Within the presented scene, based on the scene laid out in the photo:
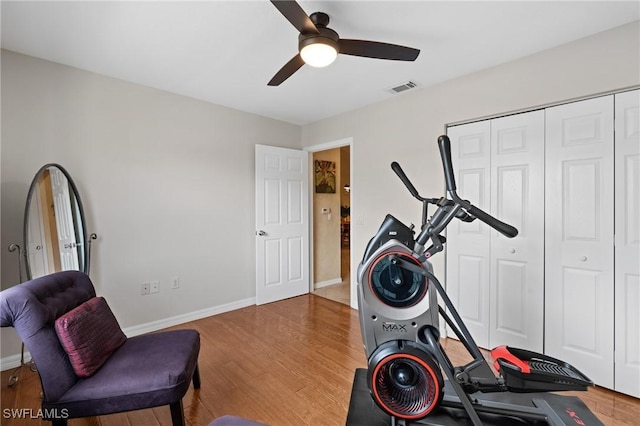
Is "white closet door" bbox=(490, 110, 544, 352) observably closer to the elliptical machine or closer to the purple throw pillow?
the elliptical machine

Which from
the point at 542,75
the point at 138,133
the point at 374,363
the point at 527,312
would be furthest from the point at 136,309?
the point at 542,75

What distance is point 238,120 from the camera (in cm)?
353

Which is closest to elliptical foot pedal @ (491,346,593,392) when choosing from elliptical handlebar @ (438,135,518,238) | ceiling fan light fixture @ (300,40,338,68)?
elliptical handlebar @ (438,135,518,238)

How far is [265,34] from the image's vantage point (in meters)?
2.00

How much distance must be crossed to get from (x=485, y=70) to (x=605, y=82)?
801 millimetres

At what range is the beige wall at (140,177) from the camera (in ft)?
7.41

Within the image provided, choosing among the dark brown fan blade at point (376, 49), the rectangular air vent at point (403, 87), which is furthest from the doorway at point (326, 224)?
the dark brown fan blade at point (376, 49)

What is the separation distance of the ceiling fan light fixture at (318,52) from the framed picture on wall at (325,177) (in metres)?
2.62

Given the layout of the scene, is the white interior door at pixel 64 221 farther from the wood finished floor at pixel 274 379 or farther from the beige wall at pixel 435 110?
the beige wall at pixel 435 110

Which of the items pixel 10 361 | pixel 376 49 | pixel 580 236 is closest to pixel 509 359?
pixel 580 236

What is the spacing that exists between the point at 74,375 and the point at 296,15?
206 centimetres

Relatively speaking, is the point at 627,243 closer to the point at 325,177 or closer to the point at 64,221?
the point at 325,177

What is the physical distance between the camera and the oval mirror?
216 cm

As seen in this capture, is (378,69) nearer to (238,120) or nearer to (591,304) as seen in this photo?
(238,120)
